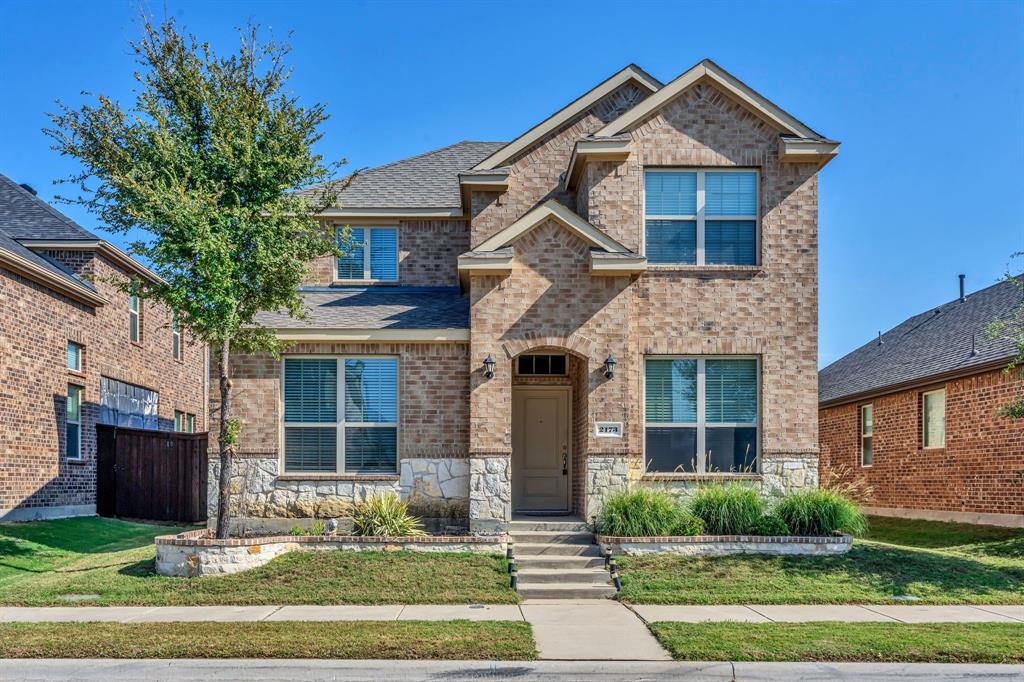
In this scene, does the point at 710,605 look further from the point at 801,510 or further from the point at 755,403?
the point at 755,403

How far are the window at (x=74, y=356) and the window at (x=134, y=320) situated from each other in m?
2.64

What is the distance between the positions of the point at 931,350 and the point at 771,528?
1088 cm

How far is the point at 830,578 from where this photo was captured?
12594 mm

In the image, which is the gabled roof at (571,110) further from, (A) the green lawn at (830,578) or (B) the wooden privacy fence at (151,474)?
(B) the wooden privacy fence at (151,474)

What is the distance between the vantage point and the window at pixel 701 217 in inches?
629

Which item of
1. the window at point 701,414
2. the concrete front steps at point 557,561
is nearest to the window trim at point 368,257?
the window at point 701,414

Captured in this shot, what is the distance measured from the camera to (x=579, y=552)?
13.7 meters

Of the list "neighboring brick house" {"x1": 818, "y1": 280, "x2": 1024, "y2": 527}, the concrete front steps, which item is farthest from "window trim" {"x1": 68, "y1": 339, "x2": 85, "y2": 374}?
"neighboring brick house" {"x1": 818, "y1": 280, "x2": 1024, "y2": 527}

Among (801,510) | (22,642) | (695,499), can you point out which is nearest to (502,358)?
(695,499)

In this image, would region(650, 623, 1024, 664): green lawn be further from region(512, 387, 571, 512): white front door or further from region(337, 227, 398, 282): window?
region(337, 227, 398, 282): window

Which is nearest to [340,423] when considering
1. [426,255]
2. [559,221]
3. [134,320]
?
[426,255]

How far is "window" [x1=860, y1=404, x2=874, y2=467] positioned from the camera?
23.7m

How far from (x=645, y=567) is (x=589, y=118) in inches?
350

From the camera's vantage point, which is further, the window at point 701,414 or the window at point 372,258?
the window at point 372,258
